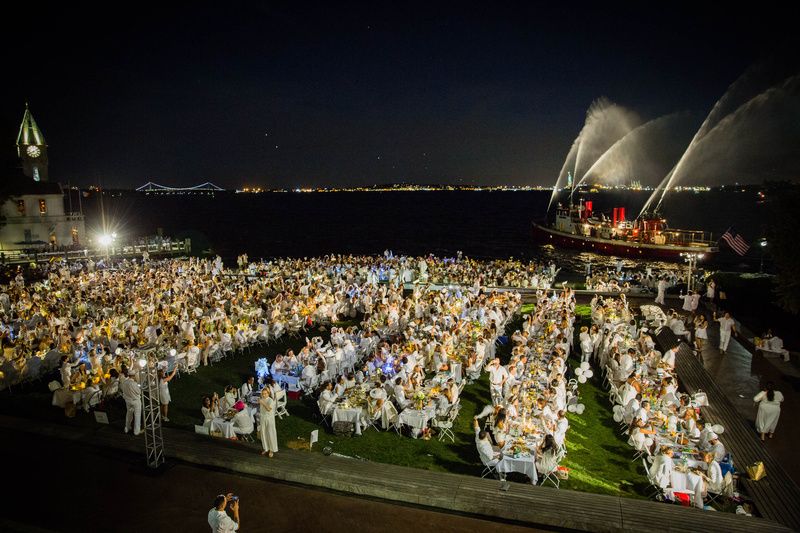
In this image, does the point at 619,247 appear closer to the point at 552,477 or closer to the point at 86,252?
the point at 86,252

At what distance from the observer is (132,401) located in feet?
39.6

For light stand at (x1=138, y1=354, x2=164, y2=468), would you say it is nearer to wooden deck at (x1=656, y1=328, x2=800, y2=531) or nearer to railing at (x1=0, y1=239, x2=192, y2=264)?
wooden deck at (x1=656, y1=328, x2=800, y2=531)

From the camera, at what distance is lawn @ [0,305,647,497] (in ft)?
36.1

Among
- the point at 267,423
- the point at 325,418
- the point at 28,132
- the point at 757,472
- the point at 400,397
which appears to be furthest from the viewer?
the point at 28,132

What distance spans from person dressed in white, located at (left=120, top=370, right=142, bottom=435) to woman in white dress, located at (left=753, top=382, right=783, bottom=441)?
1393cm

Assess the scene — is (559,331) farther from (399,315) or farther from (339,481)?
(339,481)

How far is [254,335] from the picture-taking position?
1894 cm

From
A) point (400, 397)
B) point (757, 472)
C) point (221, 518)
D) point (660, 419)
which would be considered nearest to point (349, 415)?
point (400, 397)

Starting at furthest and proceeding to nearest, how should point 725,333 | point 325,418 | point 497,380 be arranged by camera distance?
point 725,333, point 497,380, point 325,418

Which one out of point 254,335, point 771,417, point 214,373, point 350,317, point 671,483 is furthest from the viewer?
point 350,317

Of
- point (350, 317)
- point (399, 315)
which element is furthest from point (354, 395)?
Answer: point (350, 317)

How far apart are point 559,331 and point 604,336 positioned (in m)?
1.56

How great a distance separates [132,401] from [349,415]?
16.5 ft

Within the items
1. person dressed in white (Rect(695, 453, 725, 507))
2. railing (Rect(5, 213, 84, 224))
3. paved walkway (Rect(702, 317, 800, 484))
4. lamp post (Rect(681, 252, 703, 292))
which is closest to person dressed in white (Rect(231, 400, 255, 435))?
person dressed in white (Rect(695, 453, 725, 507))
